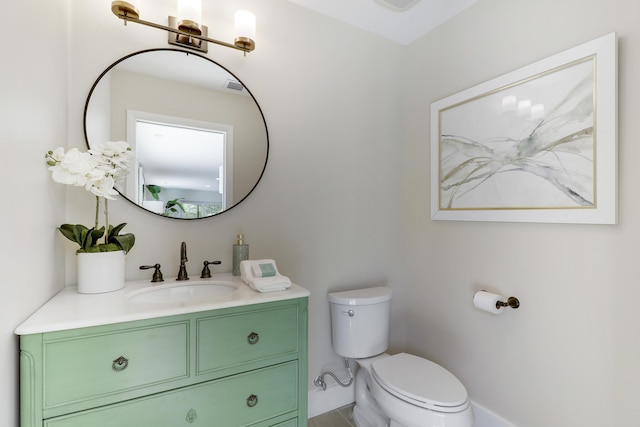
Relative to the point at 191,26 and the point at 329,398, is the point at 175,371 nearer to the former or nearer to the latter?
the point at 329,398

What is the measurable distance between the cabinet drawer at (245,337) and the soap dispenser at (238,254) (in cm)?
42

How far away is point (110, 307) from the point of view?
3.33 feet

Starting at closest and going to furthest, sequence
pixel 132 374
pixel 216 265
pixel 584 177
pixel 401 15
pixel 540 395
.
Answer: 1. pixel 132 374
2. pixel 584 177
3. pixel 540 395
4. pixel 216 265
5. pixel 401 15

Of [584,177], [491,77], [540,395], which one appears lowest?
[540,395]

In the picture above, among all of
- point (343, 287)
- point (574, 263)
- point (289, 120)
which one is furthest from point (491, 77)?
point (343, 287)

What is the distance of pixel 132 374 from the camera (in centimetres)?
98

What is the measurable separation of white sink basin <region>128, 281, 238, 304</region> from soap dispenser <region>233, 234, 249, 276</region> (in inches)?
4.8

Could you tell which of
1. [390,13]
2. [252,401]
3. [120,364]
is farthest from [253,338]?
[390,13]

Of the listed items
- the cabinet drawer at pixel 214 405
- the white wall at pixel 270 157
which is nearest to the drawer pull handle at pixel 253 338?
the cabinet drawer at pixel 214 405

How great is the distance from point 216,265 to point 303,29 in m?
1.49

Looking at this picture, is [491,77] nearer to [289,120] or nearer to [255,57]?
[289,120]

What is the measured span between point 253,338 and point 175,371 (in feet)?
0.93

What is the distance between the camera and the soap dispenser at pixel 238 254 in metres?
1.53

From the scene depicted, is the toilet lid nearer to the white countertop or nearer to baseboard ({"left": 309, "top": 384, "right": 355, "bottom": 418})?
baseboard ({"left": 309, "top": 384, "right": 355, "bottom": 418})
